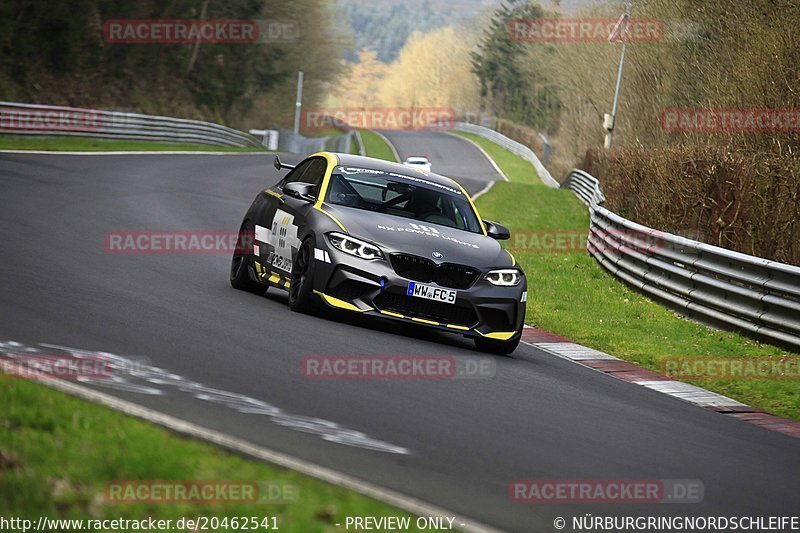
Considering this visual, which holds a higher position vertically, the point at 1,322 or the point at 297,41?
the point at 297,41

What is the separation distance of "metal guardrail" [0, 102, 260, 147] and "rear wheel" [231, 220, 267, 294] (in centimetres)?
2408

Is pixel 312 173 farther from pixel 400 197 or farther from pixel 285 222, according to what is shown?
pixel 400 197

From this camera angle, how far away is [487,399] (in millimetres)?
8766

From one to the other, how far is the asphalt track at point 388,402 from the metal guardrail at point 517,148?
5289 cm

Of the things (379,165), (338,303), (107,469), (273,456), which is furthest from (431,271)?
(107,469)

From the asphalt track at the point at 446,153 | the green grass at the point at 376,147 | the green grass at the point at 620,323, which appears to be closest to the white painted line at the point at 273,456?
the green grass at the point at 620,323

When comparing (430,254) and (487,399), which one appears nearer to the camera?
(487,399)

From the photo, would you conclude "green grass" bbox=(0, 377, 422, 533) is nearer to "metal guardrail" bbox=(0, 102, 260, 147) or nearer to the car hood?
the car hood

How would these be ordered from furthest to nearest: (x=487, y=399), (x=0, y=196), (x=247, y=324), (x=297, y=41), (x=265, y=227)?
(x=297, y=41) < (x=0, y=196) < (x=265, y=227) < (x=247, y=324) < (x=487, y=399)

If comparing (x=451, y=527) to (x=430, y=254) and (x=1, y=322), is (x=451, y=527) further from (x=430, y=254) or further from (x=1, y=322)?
(x=430, y=254)

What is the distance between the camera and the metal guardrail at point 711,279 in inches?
535

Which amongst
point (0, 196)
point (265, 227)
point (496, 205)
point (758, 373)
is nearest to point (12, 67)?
point (496, 205)

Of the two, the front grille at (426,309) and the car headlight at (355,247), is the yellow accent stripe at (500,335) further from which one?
the car headlight at (355,247)

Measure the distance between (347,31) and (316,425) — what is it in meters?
90.2
